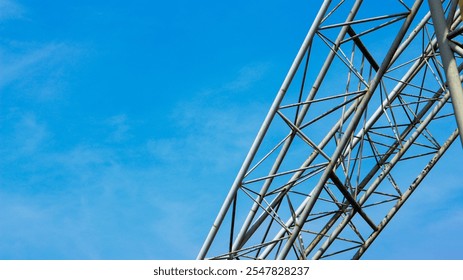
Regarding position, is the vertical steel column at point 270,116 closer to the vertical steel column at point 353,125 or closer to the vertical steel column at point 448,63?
the vertical steel column at point 353,125

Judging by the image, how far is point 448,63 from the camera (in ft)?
49.9

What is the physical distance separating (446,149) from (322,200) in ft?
15.6

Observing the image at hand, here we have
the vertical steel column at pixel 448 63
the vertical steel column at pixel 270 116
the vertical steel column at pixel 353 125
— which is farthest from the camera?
the vertical steel column at pixel 353 125

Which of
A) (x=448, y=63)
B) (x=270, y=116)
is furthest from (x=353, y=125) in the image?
(x=448, y=63)

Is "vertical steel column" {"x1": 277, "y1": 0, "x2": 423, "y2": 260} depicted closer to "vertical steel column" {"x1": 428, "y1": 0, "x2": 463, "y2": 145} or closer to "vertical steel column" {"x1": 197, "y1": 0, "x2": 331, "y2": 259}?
"vertical steel column" {"x1": 197, "y1": 0, "x2": 331, "y2": 259}

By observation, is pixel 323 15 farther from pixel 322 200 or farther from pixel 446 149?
pixel 446 149

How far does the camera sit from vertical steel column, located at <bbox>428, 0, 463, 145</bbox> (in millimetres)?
14789

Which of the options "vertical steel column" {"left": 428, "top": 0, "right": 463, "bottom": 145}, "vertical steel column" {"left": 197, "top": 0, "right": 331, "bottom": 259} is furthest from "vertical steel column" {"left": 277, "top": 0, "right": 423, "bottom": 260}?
"vertical steel column" {"left": 428, "top": 0, "right": 463, "bottom": 145}

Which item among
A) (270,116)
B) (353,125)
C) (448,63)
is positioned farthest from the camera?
(353,125)

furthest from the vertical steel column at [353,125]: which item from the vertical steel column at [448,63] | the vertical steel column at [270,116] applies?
the vertical steel column at [448,63]

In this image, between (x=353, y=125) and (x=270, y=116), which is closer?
(x=270, y=116)

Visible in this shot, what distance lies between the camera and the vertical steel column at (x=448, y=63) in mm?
14789

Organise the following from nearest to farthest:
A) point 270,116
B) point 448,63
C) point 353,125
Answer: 1. point 448,63
2. point 270,116
3. point 353,125

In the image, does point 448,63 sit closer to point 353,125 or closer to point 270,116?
point 353,125
